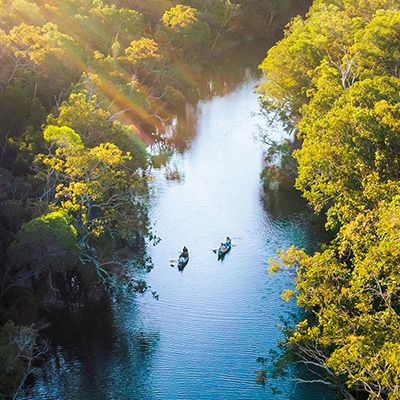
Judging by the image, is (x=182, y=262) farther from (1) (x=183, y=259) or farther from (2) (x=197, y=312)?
(2) (x=197, y=312)

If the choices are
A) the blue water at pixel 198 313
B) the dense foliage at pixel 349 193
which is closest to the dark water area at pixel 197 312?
the blue water at pixel 198 313

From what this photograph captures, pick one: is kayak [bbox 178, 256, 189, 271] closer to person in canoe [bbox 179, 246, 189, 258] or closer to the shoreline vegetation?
person in canoe [bbox 179, 246, 189, 258]

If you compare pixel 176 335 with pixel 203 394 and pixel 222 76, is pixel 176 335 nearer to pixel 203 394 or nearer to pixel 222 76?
pixel 203 394

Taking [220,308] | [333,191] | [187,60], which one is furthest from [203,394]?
[187,60]

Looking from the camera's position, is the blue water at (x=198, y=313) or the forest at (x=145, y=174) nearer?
the forest at (x=145, y=174)

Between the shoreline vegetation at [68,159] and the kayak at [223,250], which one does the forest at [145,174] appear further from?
the kayak at [223,250]

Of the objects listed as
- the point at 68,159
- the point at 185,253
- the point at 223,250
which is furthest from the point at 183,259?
the point at 68,159
